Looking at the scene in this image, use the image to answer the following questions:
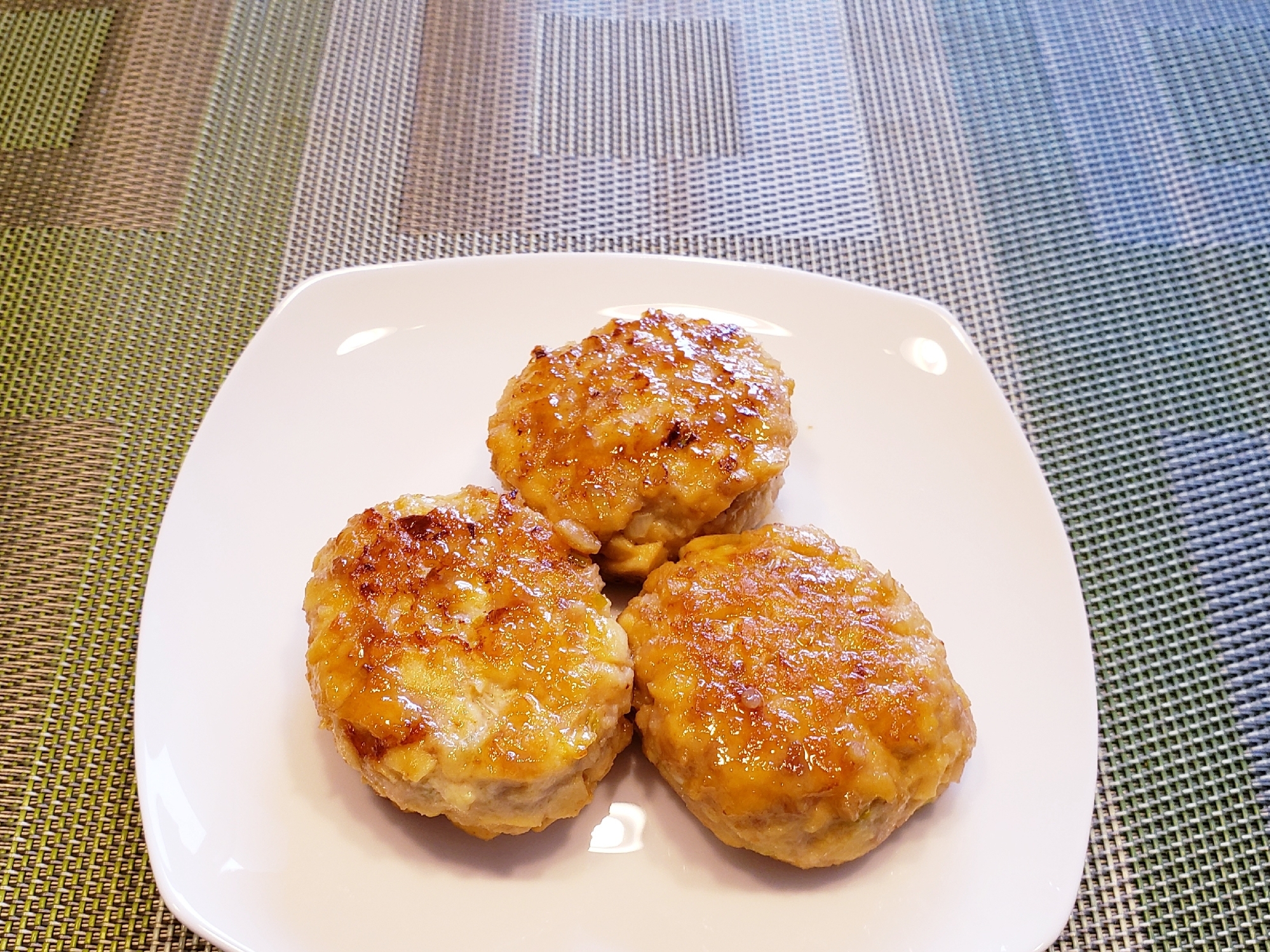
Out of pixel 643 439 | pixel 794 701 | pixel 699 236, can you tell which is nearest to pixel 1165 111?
pixel 699 236

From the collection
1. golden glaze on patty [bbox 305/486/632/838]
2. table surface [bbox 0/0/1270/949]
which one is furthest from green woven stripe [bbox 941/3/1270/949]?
golden glaze on patty [bbox 305/486/632/838]

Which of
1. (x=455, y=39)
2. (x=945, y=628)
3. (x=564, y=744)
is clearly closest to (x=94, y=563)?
(x=564, y=744)

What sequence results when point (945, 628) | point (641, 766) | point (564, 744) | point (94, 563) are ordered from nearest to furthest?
point (564, 744), point (641, 766), point (945, 628), point (94, 563)

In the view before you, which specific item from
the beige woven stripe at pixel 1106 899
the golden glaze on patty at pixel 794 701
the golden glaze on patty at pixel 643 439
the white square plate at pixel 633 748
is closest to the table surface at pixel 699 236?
the beige woven stripe at pixel 1106 899

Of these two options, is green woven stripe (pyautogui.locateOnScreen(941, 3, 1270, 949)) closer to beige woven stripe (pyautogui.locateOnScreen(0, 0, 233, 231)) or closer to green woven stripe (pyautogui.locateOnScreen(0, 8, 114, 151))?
beige woven stripe (pyautogui.locateOnScreen(0, 0, 233, 231))

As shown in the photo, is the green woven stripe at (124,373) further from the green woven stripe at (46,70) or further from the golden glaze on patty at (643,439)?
the golden glaze on patty at (643,439)

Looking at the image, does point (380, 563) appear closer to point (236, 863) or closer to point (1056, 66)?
point (236, 863)
